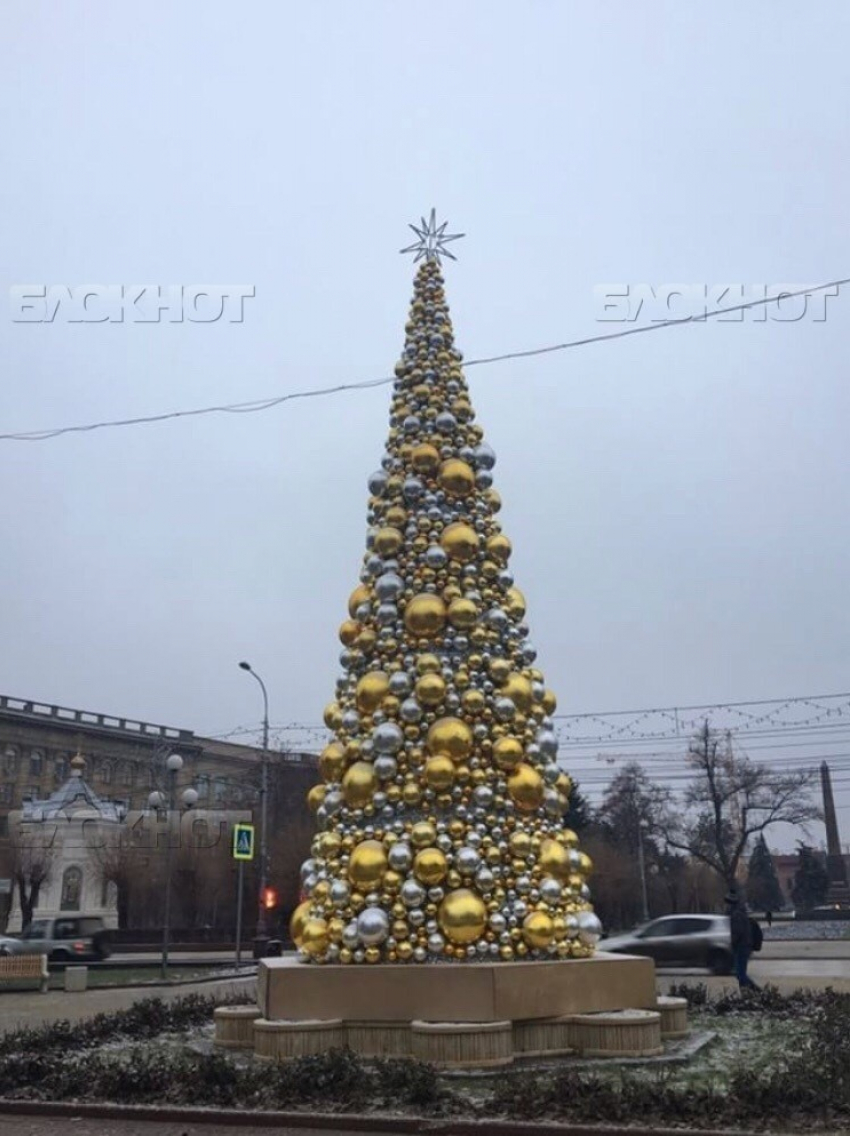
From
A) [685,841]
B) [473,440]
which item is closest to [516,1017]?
[473,440]

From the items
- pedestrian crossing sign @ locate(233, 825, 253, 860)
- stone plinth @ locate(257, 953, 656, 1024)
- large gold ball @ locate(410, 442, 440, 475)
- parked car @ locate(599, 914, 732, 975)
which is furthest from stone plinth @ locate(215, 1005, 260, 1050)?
pedestrian crossing sign @ locate(233, 825, 253, 860)

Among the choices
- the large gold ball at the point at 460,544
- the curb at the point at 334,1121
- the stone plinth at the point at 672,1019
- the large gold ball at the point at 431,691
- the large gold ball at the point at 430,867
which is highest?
the large gold ball at the point at 460,544

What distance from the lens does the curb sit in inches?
274

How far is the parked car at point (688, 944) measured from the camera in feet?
77.7

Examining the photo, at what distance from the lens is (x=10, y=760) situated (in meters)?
71.0

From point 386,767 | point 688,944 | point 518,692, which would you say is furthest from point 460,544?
point 688,944

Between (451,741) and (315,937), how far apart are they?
2216 millimetres

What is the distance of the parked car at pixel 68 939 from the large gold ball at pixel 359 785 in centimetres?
2438

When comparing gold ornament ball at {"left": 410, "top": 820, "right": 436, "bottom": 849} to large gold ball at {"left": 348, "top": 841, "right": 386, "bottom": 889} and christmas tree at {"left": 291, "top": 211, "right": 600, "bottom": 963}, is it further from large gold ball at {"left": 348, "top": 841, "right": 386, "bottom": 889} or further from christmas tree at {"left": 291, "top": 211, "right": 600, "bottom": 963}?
large gold ball at {"left": 348, "top": 841, "right": 386, "bottom": 889}

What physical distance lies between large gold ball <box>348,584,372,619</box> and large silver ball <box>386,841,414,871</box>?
2801mm

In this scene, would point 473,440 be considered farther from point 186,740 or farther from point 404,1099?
point 186,740

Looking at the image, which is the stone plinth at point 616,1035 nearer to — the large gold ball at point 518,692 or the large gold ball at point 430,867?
the large gold ball at point 430,867

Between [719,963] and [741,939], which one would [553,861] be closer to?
[741,939]

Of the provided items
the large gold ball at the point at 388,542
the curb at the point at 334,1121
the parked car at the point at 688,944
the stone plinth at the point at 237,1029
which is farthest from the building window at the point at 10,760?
the curb at the point at 334,1121
